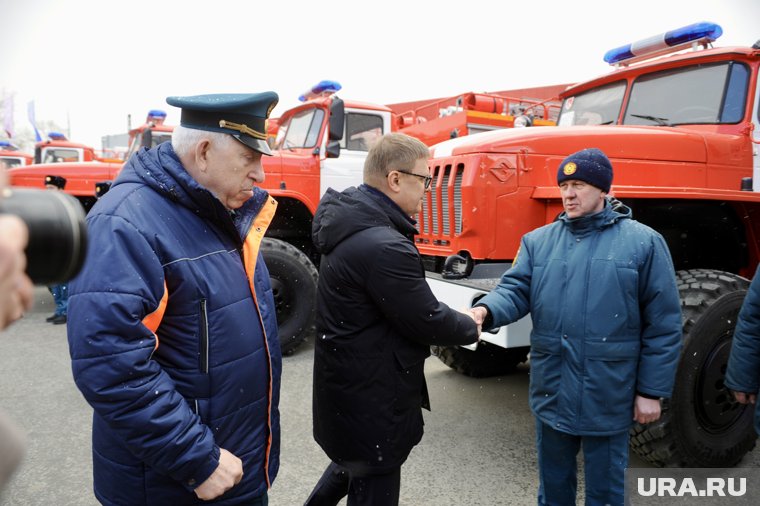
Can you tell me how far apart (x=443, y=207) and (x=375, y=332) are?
186 centimetres

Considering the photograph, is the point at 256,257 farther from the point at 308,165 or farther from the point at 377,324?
the point at 308,165

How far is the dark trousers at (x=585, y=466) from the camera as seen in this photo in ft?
6.83

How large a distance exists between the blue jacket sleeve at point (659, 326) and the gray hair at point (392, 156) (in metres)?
1.01

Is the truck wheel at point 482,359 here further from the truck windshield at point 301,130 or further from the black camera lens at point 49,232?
the black camera lens at point 49,232

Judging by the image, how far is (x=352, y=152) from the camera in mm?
5625

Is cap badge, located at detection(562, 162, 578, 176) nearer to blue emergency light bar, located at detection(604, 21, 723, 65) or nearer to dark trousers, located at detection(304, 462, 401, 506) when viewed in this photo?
dark trousers, located at detection(304, 462, 401, 506)

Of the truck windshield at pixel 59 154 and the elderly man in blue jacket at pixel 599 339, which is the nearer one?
the elderly man in blue jacket at pixel 599 339

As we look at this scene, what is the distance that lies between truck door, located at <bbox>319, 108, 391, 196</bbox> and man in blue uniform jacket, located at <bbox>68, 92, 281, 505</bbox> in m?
3.86

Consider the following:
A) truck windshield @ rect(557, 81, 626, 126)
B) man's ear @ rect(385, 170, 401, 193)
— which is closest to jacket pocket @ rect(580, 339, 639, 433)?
man's ear @ rect(385, 170, 401, 193)

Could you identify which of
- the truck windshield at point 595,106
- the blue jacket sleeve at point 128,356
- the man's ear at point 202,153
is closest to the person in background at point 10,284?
the blue jacket sleeve at point 128,356

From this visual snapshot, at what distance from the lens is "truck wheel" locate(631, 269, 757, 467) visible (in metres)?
2.67

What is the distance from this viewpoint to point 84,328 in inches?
46.6

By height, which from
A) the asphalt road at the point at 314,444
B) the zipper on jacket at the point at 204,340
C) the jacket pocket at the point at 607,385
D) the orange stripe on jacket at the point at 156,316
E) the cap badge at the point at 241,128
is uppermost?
the cap badge at the point at 241,128

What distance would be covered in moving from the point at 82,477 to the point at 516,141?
315 cm
